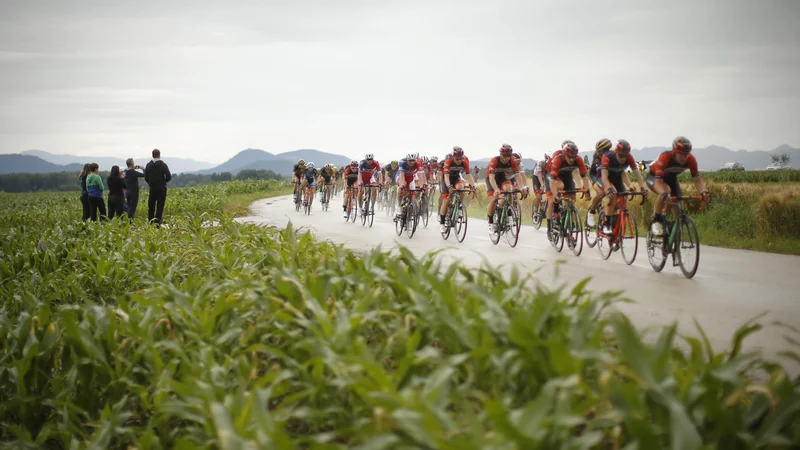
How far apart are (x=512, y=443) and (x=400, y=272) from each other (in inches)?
98.3

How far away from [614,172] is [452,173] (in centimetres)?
505

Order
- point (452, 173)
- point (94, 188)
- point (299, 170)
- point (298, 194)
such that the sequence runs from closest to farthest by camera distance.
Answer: point (452, 173) → point (94, 188) → point (298, 194) → point (299, 170)

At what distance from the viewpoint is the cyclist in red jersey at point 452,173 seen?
16422 millimetres

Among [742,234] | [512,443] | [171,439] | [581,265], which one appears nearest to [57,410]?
[171,439]

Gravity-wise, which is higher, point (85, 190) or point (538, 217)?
point (85, 190)

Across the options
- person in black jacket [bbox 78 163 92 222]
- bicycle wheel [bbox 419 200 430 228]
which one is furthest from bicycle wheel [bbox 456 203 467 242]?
person in black jacket [bbox 78 163 92 222]

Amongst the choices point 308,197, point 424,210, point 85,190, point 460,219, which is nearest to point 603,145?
point 460,219

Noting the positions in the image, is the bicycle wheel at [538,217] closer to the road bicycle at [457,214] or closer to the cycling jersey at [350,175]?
the road bicycle at [457,214]

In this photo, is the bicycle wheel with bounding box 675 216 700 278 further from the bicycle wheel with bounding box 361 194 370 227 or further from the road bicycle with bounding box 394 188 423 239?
the bicycle wheel with bounding box 361 194 370 227

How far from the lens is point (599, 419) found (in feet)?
9.13

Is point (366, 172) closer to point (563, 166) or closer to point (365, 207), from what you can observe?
point (365, 207)

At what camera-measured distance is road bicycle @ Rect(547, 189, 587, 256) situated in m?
13.5

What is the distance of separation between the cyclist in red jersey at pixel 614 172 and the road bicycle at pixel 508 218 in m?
2.37

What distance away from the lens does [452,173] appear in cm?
1698
